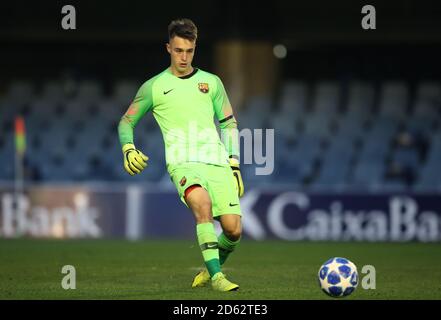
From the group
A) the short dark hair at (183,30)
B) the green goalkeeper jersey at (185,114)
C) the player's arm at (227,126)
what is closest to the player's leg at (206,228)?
the green goalkeeper jersey at (185,114)

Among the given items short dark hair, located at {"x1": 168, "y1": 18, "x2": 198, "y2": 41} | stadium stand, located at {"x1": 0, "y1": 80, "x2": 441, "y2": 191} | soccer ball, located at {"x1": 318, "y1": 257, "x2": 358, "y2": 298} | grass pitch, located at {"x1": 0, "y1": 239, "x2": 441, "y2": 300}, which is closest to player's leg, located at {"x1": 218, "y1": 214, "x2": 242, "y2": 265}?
grass pitch, located at {"x1": 0, "y1": 239, "x2": 441, "y2": 300}

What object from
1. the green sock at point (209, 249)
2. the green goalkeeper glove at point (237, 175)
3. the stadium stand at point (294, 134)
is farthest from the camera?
the stadium stand at point (294, 134)

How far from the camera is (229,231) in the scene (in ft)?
30.0

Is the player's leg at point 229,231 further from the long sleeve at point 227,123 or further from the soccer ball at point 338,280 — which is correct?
the soccer ball at point 338,280

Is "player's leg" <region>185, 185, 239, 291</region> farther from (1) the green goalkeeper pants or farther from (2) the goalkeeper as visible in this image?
(1) the green goalkeeper pants

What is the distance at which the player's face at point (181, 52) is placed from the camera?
9.01m

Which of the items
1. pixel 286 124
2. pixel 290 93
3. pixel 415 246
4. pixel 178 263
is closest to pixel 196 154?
pixel 178 263

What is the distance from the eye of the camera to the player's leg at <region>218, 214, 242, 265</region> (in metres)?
9.05

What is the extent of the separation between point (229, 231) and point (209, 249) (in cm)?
43

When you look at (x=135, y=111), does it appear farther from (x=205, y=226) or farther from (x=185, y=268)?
(x=185, y=268)

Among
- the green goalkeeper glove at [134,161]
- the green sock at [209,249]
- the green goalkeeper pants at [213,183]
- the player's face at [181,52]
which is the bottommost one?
the green sock at [209,249]

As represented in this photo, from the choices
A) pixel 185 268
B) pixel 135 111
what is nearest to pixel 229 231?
pixel 135 111

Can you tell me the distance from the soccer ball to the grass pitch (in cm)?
12

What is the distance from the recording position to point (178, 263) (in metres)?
12.2
